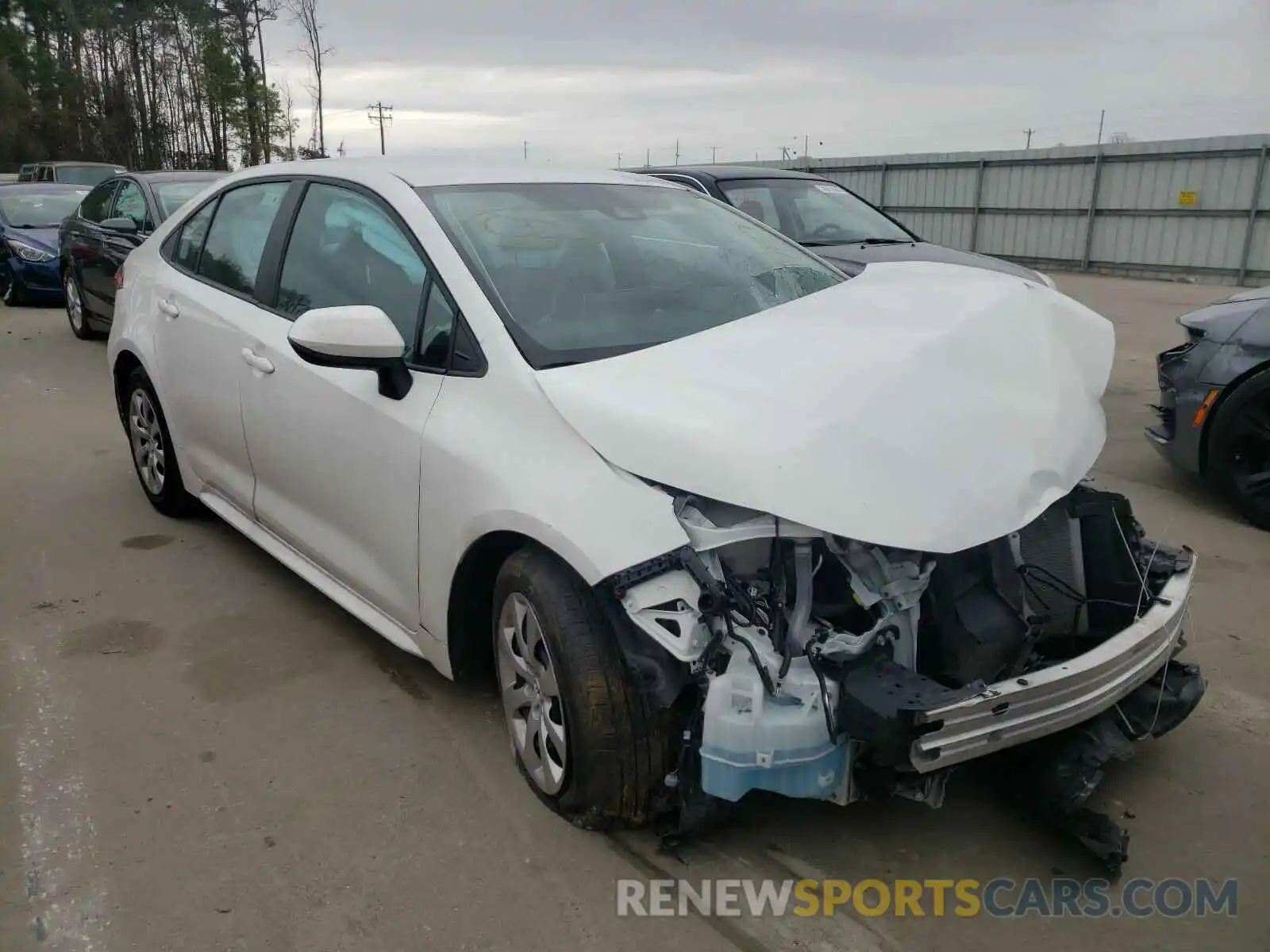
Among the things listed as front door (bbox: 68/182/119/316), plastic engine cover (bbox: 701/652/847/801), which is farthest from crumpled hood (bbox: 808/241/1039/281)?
front door (bbox: 68/182/119/316)

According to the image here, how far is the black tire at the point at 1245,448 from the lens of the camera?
4820mm

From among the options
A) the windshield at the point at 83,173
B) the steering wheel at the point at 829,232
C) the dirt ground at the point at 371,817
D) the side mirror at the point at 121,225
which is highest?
the windshield at the point at 83,173

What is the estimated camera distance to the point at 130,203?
9445 mm

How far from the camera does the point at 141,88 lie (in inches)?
1575

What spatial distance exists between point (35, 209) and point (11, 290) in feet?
3.54

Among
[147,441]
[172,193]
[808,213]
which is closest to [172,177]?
[172,193]

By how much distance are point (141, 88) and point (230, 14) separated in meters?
10.6

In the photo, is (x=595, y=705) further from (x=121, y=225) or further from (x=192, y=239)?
(x=121, y=225)

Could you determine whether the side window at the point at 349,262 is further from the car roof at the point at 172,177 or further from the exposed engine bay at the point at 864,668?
the car roof at the point at 172,177

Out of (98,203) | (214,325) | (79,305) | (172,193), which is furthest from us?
(79,305)

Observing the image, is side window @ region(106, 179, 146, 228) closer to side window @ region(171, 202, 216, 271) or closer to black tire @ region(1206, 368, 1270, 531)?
side window @ region(171, 202, 216, 271)

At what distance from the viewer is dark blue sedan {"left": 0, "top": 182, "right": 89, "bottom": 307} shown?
41.4 ft

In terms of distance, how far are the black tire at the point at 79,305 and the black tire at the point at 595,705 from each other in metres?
9.41

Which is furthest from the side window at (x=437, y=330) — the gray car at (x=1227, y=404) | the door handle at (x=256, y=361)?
the gray car at (x=1227, y=404)
